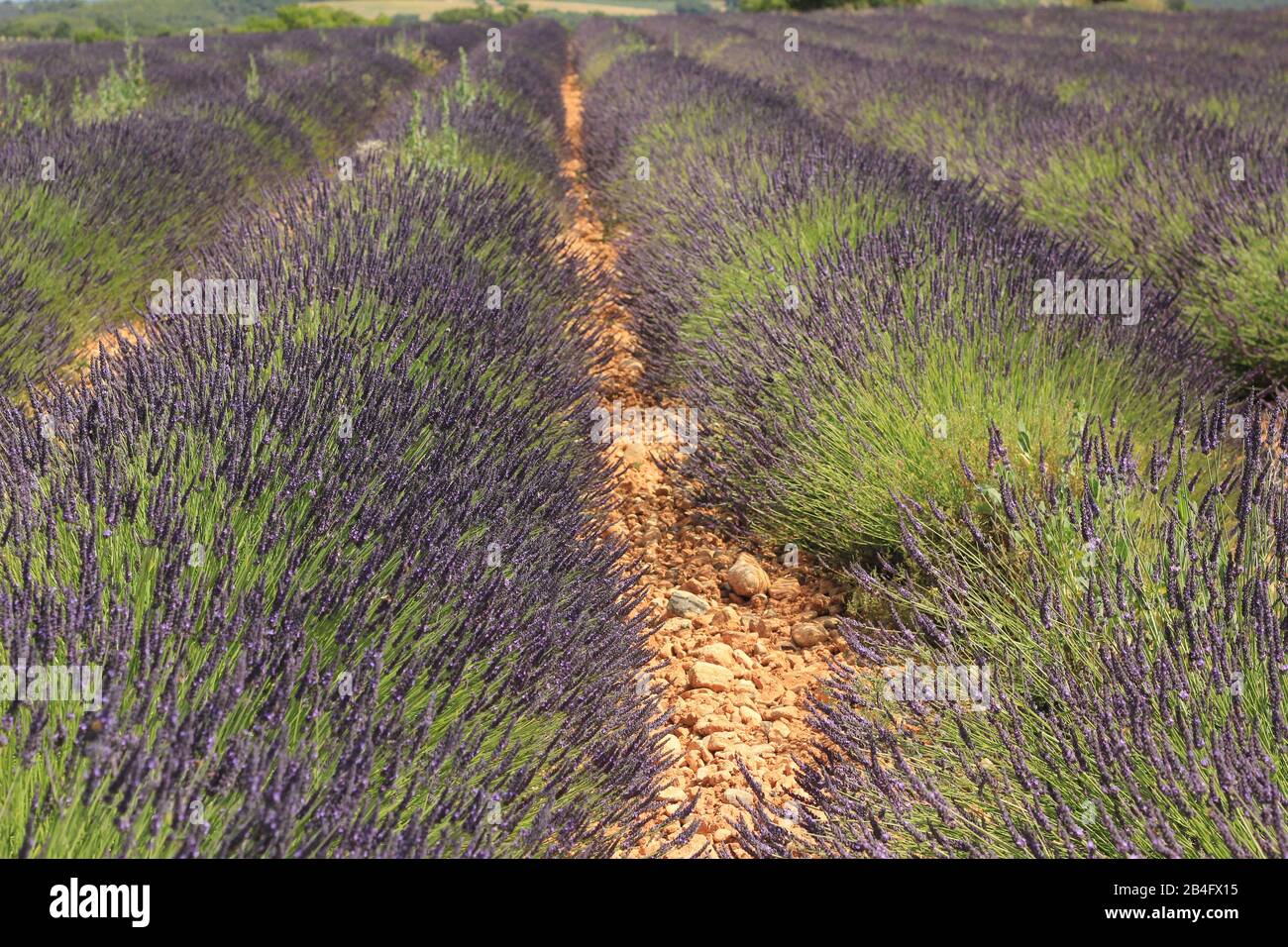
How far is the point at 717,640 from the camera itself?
272 centimetres

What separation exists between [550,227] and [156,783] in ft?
12.4

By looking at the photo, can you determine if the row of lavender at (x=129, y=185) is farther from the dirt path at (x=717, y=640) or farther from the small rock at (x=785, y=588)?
the small rock at (x=785, y=588)

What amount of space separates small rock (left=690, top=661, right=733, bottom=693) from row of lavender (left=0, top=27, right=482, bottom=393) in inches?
73.9

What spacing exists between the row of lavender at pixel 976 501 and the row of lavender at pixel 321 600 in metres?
0.47

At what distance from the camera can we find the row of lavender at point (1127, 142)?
13.9 feet

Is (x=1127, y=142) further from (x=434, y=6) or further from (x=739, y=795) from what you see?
(x=434, y=6)

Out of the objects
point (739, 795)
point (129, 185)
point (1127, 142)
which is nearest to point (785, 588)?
point (739, 795)

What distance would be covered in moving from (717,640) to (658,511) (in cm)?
77

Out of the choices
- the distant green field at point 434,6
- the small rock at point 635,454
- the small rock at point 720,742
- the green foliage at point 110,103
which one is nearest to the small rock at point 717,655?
the small rock at point 720,742

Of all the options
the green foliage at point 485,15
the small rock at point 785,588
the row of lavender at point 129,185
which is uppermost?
the green foliage at point 485,15

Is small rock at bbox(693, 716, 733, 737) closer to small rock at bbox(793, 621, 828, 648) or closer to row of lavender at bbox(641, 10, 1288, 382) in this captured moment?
small rock at bbox(793, 621, 828, 648)

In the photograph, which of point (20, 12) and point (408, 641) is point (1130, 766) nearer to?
point (408, 641)

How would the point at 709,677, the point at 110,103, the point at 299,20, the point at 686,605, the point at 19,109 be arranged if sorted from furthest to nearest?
1. the point at 299,20
2. the point at 110,103
3. the point at 19,109
4. the point at 686,605
5. the point at 709,677

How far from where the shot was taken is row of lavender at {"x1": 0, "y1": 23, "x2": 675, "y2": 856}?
47.4 inches
